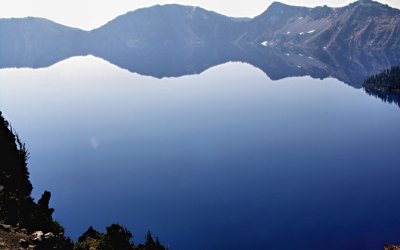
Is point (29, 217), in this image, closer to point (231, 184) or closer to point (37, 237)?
point (37, 237)

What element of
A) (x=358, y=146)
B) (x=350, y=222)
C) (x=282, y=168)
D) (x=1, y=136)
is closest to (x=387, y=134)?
(x=358, y=146)

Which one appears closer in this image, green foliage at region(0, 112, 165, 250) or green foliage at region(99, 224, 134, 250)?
green foliage at region(0, 112, 165, 250)

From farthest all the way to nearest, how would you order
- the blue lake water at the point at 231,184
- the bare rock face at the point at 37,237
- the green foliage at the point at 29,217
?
the blue lake water at the point at 231,184 → the green foliage at the point at 29,217 → the bare rock face at the point at 37,237

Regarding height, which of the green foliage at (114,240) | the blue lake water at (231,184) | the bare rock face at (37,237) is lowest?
the bare rock face at (37,237)

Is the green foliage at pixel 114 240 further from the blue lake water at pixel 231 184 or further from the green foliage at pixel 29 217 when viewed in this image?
the blue lake water at pixel 231 184

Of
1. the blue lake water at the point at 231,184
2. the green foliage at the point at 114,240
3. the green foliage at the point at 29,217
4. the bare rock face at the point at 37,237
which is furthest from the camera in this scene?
the blue lake water at the point at 231,184

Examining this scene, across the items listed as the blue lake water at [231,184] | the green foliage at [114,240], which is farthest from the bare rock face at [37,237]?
the blue lake water at [231,184]

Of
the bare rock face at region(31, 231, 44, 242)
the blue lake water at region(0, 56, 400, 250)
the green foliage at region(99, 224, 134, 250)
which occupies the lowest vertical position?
the bare rock face at region(31, 231, 44, 242)

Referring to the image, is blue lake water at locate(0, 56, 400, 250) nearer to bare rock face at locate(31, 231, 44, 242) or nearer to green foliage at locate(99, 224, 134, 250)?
green foliage at locate(99, 224, 134, 250)

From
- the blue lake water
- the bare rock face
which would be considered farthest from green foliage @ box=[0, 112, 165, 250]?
the blue lake water

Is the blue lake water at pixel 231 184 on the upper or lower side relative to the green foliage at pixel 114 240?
upper

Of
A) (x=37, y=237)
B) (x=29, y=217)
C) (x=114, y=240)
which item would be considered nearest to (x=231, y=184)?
(x=114, y=240)

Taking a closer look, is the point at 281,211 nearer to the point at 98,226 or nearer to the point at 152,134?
the point at 98,226

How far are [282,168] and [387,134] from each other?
71.6 meters
